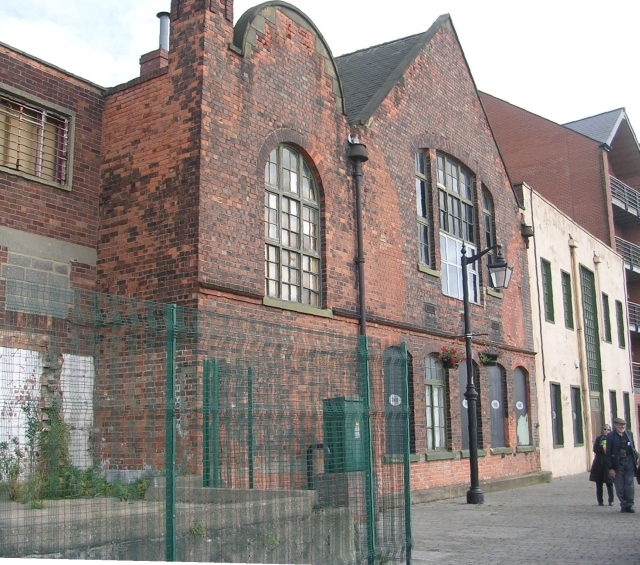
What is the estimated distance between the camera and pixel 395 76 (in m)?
17.9

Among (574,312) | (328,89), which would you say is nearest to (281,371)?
(328,89)

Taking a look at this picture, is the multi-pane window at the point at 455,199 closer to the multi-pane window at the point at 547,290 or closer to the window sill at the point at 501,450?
the multi-pane window at the point at 547,290

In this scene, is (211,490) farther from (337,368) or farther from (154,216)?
(154,216)

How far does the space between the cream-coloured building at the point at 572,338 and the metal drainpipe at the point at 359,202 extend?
8806 millimetres

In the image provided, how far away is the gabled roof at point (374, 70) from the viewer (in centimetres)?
1734

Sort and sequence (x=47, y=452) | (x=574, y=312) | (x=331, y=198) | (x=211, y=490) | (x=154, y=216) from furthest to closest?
(x=574, y=312) < (x=331, y=198) < (x=154, y=216) < (x=211, y=490) < (x=47, y=452)

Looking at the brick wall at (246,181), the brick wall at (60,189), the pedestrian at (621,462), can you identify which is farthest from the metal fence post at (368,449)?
the pedestrian at (621,462)

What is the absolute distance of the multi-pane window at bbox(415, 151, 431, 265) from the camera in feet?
59.4

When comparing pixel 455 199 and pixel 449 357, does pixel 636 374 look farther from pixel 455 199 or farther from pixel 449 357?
pixel 449 357

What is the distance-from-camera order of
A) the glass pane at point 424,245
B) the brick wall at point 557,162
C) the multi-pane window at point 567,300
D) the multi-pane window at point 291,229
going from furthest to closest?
the brick wall at point 557,162
the multi-pane window at point 567,300
the glass pane at point 424,245
the multi-pane window at point 291,229

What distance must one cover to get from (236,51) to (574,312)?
17360 millimetres

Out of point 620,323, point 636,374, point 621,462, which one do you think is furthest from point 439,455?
point 636,374

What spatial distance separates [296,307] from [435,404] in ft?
18.0

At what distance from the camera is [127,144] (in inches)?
522
